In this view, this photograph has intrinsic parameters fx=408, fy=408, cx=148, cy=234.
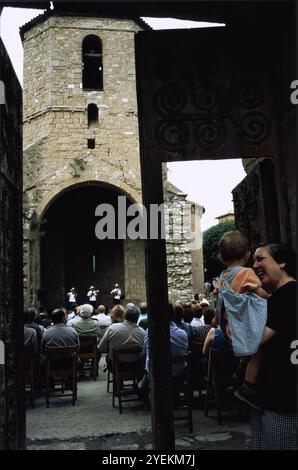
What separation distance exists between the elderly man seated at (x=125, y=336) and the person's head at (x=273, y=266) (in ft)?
12.4

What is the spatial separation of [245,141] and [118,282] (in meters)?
17.9

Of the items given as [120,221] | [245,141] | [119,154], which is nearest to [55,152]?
[119,154]

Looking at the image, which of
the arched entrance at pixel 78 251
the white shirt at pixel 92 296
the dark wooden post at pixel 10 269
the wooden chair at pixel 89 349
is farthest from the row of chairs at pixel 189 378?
the arched entrance at pixel 78 251

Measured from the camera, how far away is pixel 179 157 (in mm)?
2826

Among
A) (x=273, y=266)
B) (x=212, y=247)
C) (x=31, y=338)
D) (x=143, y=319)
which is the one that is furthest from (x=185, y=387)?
(x=212, y=247)

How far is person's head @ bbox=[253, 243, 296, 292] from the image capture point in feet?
6.97

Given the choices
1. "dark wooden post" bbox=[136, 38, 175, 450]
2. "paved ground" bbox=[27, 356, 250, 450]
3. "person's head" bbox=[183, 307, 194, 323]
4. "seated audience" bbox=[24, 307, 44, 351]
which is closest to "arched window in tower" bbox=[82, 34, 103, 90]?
"seated audience" bbox=[24, 307, 44, 351]

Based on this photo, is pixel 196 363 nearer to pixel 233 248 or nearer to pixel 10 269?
pixel 10 269

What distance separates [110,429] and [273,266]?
313 cm

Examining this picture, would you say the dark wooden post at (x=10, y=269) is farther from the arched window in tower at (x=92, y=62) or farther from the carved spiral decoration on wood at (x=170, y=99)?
the arched window in tower at (x=92, y=62)

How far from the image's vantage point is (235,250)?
2.21m

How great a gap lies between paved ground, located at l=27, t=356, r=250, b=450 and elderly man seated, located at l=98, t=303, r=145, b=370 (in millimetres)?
759
